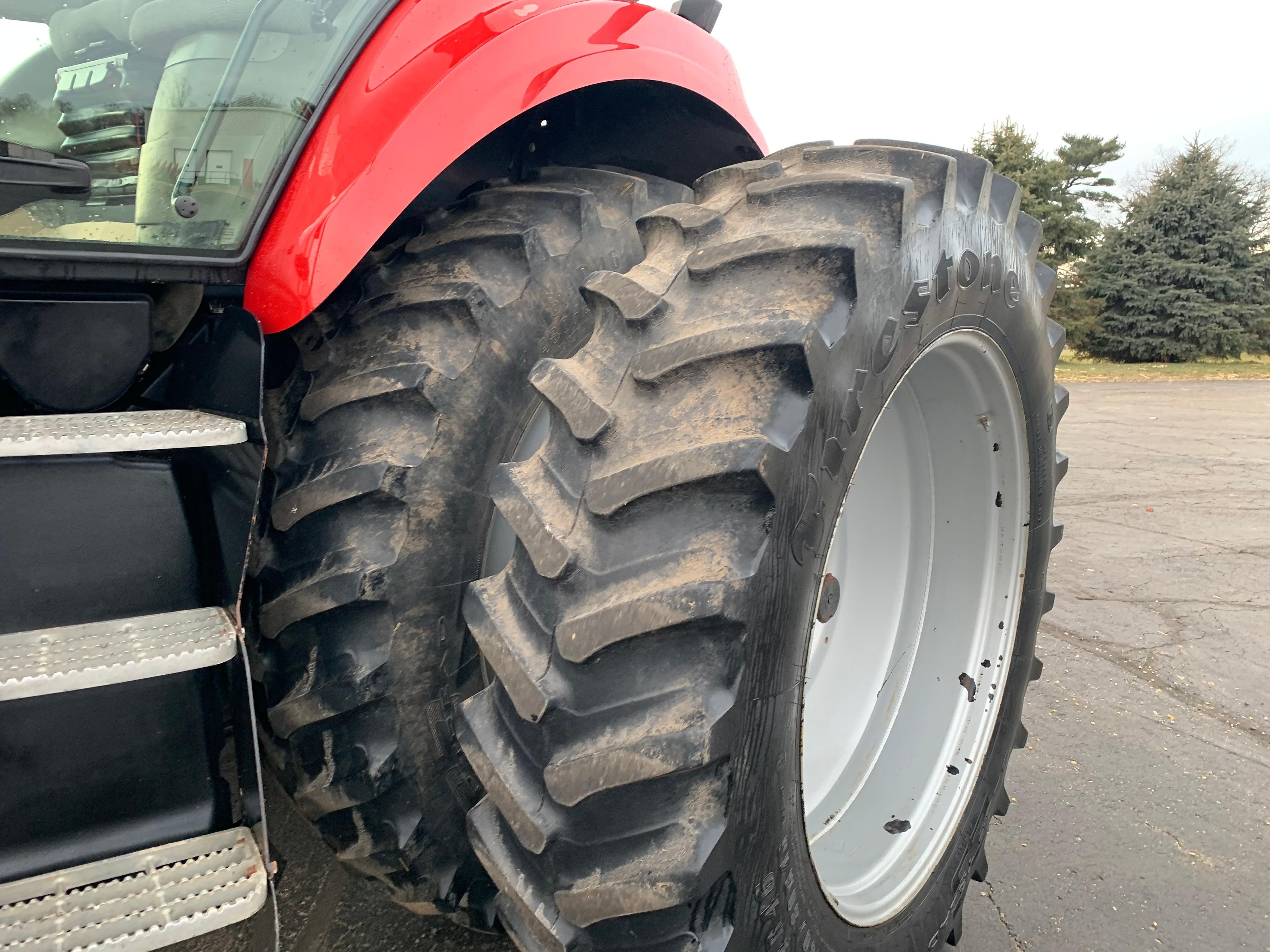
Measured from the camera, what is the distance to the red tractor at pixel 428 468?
976 mm

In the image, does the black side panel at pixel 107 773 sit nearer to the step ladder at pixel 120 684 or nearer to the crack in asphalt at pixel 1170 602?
the step ladder at pixel 120 684

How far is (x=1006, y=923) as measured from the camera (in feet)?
5.79

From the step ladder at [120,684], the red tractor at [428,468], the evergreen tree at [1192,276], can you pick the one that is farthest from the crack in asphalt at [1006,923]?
the evergreen tree at [1192,276]

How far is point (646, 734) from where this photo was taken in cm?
95

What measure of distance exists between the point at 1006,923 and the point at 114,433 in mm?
1807

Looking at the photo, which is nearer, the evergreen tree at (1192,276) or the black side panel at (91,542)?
the black side panel at (91,542)

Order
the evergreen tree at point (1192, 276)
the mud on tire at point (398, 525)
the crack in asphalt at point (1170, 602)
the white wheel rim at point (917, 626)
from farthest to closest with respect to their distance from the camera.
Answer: the evergreen tree at point (1192, 276) < the crack in asphalt at point (1170, 602) < the white wheel rim at point (917, 626) < the mud on tire at point (398, 525)

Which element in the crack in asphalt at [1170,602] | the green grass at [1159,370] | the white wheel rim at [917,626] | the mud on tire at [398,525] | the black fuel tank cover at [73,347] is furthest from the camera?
the green grass at [1159,370]

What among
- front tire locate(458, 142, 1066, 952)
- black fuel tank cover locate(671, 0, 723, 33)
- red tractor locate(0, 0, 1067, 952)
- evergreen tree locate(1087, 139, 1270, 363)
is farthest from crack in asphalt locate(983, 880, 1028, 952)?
evergreen tree locate(1087, 139, 1270, 363)

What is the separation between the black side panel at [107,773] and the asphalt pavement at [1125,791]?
18cm

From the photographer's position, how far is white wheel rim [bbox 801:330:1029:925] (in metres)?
1.58

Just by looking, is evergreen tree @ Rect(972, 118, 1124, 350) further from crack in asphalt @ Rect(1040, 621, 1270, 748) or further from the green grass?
crack in asphalt @ Rect(1040, 621, 1270, 748)

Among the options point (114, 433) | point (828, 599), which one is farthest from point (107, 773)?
point (828, 599)

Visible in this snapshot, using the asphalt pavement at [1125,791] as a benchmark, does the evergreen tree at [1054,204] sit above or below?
above
